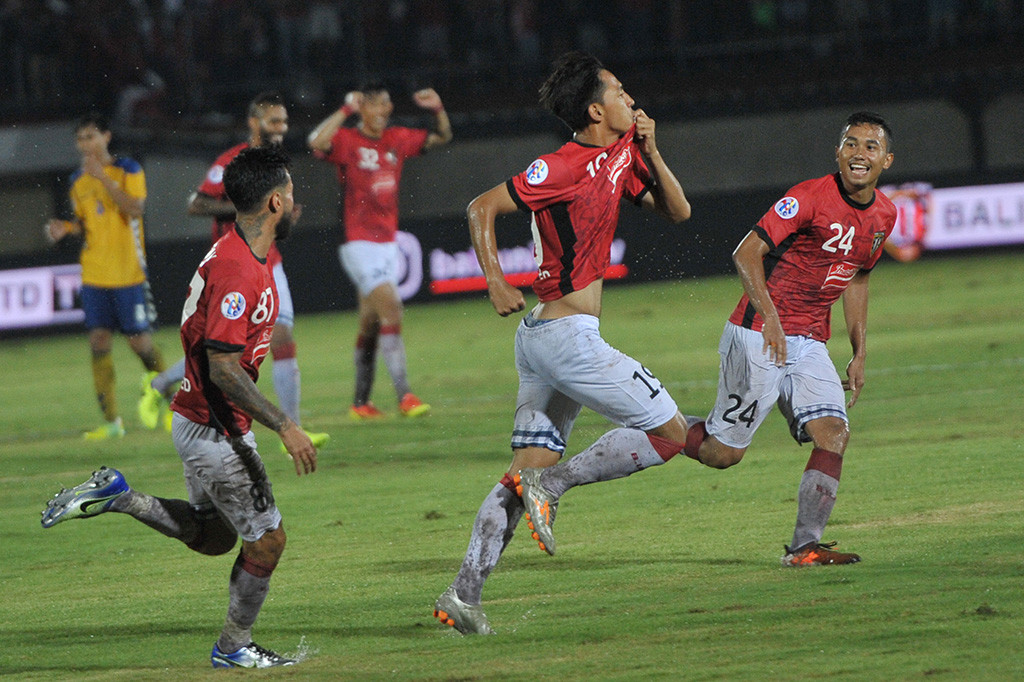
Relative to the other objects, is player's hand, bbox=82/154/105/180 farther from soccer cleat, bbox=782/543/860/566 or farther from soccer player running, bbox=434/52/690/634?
soccer cleat, bbox=782/543/860/566

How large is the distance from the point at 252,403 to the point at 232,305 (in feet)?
1.09

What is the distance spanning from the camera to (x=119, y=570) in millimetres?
6652

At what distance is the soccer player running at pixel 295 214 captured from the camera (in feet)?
30.2

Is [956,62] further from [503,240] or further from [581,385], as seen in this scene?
[581,385]

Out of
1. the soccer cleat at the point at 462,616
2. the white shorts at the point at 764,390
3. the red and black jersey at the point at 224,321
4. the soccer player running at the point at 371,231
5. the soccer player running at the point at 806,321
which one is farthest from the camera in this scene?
the soccer player running at the point at 371,231

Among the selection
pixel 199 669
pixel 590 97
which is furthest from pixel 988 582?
pixel 199 669

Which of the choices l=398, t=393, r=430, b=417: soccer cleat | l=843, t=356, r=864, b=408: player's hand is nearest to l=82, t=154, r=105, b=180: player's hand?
l=398, t=393, r=430, b=417: soccer cleat

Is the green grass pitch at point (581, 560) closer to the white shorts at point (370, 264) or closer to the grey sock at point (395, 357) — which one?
the grey sock at point (395, 357)

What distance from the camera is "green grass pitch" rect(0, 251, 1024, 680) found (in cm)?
471

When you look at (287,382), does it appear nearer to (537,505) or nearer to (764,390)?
(764,390)

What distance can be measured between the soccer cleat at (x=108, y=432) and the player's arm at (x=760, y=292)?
20.9 ft

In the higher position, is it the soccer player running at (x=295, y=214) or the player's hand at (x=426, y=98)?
the player's hand at (x=426, y=98)

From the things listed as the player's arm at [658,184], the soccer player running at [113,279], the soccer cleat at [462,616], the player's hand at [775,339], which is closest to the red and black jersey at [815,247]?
the player's hand at [775,339]

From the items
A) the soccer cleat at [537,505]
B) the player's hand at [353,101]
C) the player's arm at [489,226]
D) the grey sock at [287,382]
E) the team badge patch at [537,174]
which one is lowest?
the grey sock at [287,382]
